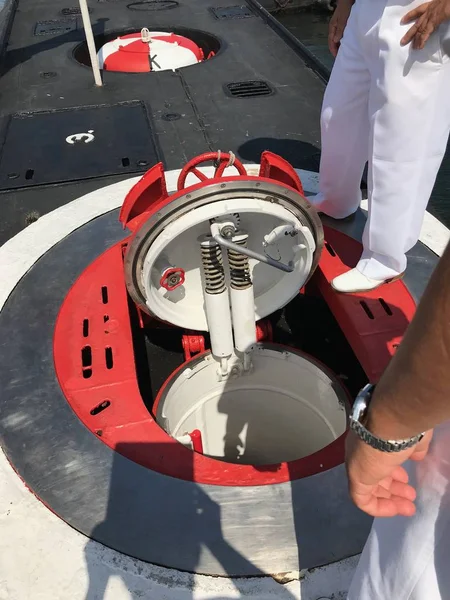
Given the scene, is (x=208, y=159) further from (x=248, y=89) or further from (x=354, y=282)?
(x=248, y=89)

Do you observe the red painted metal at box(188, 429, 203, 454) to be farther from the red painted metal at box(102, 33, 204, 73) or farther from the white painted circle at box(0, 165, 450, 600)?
the red painted metal at box(102, 33, 204, 73)

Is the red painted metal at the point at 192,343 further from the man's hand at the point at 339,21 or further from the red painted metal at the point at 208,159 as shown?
the man's hand at the point at 339,21

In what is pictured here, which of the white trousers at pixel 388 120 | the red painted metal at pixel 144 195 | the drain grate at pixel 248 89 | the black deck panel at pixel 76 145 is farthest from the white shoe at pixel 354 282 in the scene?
the drain grate at pixel 248 89

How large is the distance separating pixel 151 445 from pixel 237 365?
71 cm

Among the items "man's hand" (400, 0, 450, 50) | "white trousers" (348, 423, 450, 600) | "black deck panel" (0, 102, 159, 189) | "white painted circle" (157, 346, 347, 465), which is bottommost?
"white painted circle" (157, 346, 347, 465)

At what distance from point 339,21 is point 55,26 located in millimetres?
4165

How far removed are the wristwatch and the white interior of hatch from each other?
0.91 meters

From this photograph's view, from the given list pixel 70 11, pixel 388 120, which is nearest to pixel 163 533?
pixel 388 120

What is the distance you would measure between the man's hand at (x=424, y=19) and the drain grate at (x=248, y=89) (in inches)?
101

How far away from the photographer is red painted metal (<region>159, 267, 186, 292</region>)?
188 centimetres

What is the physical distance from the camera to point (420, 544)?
93cm

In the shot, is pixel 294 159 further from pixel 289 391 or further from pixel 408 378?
pixel 408 378

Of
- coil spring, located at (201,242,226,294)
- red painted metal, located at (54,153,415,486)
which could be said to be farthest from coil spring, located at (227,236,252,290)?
red painted metal, located at (54,153,415,486)

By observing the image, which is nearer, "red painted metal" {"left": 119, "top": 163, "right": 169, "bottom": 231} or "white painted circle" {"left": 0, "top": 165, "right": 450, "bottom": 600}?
"white painted circle" {"left": 0, "top": 165, "right": 450, "bottom": 600}
